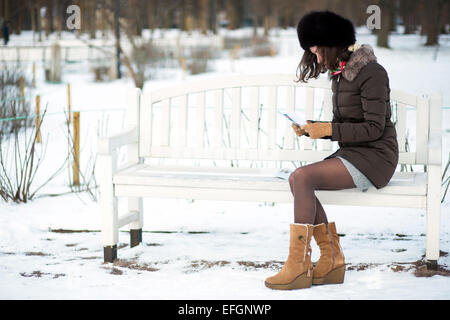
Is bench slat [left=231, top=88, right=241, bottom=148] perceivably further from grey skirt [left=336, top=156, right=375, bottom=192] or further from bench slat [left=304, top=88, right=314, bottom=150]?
grey skirt [left=336, top=156, right=375, bottom=192]

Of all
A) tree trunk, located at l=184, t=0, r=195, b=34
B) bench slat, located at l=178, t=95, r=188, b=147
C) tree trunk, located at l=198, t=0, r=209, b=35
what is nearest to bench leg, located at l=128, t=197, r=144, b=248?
bench slat, located at l=178, t=95, r=188, b=147

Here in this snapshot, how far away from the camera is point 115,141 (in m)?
3.56

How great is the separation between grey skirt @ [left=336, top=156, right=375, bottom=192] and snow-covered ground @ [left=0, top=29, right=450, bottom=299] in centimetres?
43

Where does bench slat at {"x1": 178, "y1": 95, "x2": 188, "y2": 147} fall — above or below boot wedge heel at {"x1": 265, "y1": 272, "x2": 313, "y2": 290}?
above

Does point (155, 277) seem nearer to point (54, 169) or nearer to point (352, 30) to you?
point (352, 30)

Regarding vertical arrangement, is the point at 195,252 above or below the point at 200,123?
below

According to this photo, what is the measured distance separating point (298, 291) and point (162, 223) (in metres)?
1.59

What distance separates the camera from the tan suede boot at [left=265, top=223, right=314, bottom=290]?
10.0 feet

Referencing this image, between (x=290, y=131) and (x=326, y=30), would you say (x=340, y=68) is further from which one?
(x=290, y=131)

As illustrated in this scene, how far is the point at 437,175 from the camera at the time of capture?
321cm

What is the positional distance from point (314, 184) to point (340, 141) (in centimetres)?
26

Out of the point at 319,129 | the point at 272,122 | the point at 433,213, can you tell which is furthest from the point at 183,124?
the point at 433,213

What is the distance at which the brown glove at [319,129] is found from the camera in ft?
10.3
